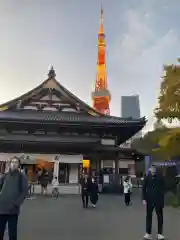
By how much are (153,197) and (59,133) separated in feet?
58.7

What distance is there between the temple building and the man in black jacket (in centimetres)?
1602

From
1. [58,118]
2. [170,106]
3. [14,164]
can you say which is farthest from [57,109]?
[14,164]

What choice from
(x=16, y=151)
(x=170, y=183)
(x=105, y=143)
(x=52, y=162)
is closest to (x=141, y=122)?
(x=105, y=143)

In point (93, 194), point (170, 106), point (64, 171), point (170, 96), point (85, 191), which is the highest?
point (170, 96)

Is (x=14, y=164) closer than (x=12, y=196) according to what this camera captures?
No

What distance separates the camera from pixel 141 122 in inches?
955

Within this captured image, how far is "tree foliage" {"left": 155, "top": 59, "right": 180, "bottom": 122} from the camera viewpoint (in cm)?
1546

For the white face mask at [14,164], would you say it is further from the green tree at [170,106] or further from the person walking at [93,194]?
the green tree at [170,106]

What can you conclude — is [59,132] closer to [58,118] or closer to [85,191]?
[58,118]

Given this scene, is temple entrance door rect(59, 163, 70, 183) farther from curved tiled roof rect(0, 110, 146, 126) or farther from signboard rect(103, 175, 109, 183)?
curved tiled roof rect(0, 110, 146, 126)

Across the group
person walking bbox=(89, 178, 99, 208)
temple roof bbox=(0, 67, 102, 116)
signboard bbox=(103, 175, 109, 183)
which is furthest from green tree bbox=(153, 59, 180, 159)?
temple roof bbox=(0, 67, 102, 116)

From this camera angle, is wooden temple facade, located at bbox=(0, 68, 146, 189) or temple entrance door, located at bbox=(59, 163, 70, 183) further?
temple entrance door, located at bbox=(59, 163, 70, 183)

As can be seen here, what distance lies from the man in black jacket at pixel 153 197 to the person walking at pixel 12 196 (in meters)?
3.36

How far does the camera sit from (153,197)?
716cm
